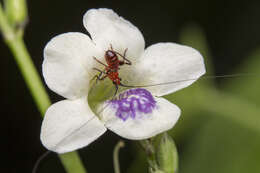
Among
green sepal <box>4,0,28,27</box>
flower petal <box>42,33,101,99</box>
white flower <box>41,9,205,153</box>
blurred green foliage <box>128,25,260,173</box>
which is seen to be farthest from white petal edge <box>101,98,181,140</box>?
blurred green foliage <box>128,25,260,173</box>

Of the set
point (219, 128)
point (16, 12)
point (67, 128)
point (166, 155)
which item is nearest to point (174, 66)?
point (166, 155)

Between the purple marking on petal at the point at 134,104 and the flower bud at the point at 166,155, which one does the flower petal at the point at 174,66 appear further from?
the flower bud at the point at 166,155

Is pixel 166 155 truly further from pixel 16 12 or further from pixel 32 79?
pixel 16 12

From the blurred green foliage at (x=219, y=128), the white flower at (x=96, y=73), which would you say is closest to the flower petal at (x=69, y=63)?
the white flower at (x=96, y=73)

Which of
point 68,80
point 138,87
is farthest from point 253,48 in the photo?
point 68,80

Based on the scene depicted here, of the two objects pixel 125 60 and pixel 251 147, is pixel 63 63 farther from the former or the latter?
pixel 251 147

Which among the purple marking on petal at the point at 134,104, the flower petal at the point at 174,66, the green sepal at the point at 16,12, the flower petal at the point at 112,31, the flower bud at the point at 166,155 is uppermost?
the green sepal at the point at 16,12

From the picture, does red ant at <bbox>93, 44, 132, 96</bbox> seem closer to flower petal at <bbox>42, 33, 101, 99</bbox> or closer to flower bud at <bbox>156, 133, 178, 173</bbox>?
flower petal at <bbox>42, 33, 101, 99</bbox>
